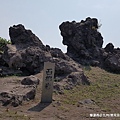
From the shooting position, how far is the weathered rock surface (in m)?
8.94

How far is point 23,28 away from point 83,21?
6.51 meters

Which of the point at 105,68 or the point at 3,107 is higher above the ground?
the point at 105,68

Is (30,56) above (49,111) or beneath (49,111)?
above

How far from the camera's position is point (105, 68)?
678 inches

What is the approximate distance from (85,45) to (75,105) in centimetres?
988

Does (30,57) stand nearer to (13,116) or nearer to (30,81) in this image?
(30,81)

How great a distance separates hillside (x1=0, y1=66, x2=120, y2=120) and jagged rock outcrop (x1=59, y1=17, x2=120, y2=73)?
4.34 meters

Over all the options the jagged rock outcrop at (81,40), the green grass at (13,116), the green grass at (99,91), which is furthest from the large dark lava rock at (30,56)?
the green grass at (13,116)

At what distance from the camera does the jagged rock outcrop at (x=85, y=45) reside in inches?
699

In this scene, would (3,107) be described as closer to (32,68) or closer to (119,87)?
(32,68)

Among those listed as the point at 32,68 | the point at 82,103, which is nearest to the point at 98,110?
the point at 82,103

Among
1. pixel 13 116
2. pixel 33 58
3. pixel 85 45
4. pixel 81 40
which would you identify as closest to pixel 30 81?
pixel 33 58

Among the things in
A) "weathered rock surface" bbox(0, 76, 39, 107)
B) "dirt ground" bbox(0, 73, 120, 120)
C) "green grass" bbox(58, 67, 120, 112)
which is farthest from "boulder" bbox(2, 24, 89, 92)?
"dirt ground" bbox(0, 73, 120, 120)

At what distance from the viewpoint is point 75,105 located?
9.36m
